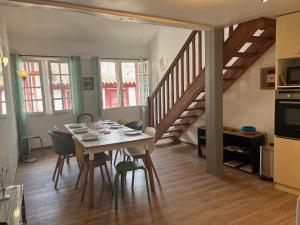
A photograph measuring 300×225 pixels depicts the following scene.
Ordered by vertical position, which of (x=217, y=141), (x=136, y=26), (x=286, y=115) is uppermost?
(x=136, y=26)

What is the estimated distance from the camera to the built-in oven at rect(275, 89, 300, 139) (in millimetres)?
2883

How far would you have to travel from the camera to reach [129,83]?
6941 millimetres

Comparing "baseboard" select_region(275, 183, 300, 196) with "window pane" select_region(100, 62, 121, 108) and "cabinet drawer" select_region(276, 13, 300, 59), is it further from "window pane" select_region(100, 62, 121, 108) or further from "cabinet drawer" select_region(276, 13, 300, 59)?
"window pane" select_region(100, 62, 121, 108)

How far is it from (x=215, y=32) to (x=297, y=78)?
1255 millimetres

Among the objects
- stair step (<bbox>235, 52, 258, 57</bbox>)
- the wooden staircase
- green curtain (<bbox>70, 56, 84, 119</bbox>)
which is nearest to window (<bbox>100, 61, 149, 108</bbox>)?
green curtain (<bbox>70, 56, 84, 119</bbox>)

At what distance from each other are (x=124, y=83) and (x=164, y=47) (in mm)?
1535

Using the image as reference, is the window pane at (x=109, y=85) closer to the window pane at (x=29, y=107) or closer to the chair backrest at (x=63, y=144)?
the window pane at (x=29, y=107)

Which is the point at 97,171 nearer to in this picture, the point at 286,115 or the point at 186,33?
the point at 286,115

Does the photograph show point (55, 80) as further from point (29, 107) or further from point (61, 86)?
point (29, 107)

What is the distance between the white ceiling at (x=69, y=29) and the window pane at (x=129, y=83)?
62cm

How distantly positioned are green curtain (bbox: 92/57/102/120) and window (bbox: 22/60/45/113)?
124 centimetres

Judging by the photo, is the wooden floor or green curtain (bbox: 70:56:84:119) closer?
the wooden floor

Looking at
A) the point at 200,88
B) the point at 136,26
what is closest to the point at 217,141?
the point at 200,88

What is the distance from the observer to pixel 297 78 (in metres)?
2.91
